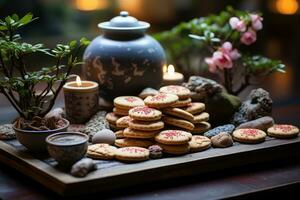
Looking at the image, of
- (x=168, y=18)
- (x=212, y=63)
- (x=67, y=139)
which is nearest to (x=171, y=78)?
(x=212, y=63)

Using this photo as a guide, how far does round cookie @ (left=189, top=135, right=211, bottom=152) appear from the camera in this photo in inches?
62.8

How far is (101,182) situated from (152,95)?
45 centimetres

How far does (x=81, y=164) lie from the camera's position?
1.42m

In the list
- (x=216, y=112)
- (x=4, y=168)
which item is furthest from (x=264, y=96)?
(x=4, y=168)

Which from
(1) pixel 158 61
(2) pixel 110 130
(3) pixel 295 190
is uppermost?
(1) pixel 158 61

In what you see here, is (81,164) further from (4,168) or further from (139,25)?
(139,25)

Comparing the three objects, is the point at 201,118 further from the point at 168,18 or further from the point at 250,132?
the point at 168,18

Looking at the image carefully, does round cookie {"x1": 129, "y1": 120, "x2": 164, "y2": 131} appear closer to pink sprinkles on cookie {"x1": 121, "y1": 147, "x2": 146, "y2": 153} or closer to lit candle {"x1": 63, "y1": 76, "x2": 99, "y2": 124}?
pink sprinkles on cookie {"x1": 121, "y1": 147, "x2": 146, "y2": 153}

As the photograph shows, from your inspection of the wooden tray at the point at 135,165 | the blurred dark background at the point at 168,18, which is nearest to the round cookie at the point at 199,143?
the wooden tray at the point at 135,165

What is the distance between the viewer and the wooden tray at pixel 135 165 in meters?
1.41

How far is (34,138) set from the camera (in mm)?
1556

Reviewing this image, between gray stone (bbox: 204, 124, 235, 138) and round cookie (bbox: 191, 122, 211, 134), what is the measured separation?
0.04 ft

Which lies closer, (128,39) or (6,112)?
(128,39)

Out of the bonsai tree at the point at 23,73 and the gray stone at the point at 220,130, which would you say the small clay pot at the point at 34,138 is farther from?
the gray stone at the point at 220,130
